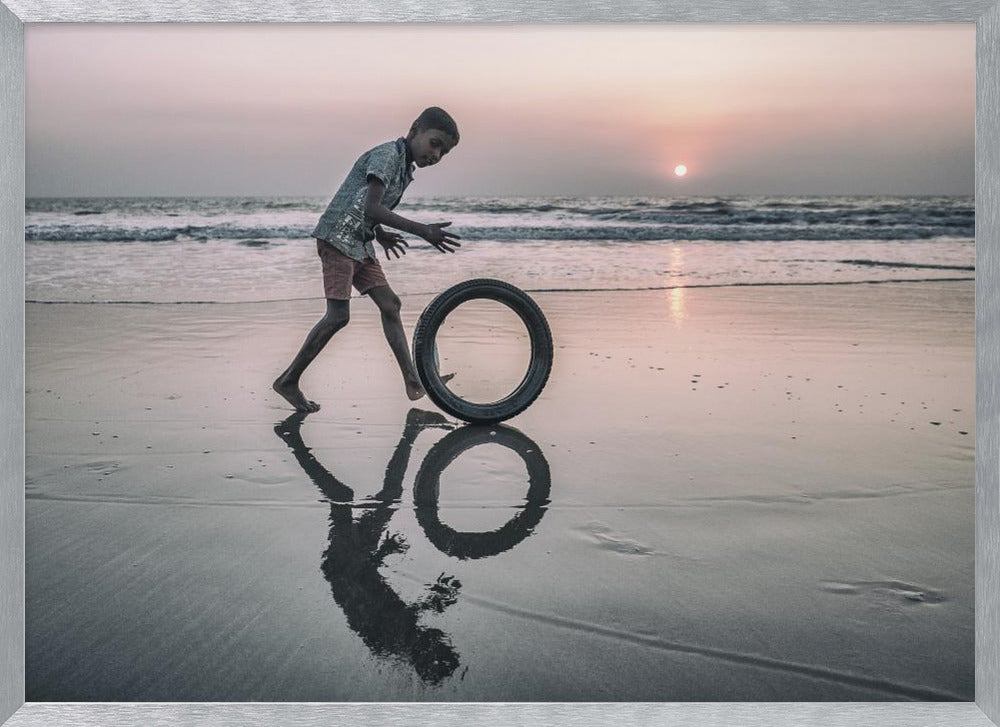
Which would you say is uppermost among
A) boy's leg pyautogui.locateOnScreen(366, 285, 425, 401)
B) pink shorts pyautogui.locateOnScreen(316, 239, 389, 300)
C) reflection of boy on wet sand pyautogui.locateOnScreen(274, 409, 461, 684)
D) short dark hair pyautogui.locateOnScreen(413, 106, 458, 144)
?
short dark hair pyautogui.locateOnScreen(413, 106, 458, 144)

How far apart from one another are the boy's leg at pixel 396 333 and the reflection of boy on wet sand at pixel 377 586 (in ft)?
3.41

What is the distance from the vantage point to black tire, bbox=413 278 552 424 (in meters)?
4.13

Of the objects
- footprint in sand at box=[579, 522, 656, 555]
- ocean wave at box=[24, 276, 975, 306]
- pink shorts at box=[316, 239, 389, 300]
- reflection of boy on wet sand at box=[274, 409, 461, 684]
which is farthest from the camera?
ocean wave at box=[24, 276, 975, 306]

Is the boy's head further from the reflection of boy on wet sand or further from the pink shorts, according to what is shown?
the reflection of boy on wet sand

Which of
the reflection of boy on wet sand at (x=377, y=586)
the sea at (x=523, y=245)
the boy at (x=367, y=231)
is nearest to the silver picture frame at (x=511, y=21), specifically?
the reflection of boy on wet sand at (x=377, y=586)

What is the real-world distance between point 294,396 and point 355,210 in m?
0.98

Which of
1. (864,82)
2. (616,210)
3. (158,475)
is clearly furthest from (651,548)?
(864,82)

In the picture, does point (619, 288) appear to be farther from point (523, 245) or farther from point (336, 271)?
point (336, 271)

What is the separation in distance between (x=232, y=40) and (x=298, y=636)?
23.2 ft

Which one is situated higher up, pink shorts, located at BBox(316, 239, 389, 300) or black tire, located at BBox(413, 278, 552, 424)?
pink shorts, located at BBox(316, 239, 389, 300)

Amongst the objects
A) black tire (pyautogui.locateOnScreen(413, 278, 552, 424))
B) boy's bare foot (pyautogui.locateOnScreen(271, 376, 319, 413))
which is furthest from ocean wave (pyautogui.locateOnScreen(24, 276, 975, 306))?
black tire (pyautogui.locateOnScreen(413, 278, 552, 424))

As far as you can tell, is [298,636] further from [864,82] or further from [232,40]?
[864,82]

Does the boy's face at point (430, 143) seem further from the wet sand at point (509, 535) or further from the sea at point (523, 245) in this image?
the sea at point (523, 245)

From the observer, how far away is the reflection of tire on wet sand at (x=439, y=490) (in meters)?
2.72
